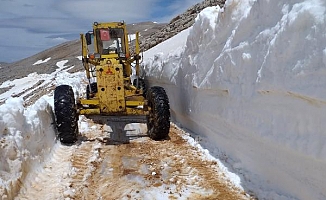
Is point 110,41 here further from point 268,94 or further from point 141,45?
point 141,45

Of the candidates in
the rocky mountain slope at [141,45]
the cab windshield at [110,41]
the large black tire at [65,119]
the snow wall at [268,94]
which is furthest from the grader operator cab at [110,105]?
the rocky mountain slope at [141,45]

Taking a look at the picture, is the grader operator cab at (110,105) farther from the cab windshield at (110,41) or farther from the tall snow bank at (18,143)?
the cab windshield at (110,41)

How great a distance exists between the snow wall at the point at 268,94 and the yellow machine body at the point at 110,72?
180cm

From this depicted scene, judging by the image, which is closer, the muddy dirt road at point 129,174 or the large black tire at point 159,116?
the muddy dirt road at point 129,174

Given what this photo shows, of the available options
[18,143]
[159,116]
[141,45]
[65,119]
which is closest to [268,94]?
[159,116]

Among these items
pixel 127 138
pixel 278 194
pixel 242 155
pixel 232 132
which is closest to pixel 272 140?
pixel 278 194

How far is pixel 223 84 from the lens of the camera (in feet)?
22.5

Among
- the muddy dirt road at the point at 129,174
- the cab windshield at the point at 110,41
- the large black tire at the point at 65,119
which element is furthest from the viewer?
the cab windshield at the point at 110,41

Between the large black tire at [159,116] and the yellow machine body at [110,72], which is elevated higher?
the yellow machine body at [110,72]

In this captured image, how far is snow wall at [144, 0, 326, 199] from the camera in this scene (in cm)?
415

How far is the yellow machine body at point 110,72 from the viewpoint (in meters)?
8.51

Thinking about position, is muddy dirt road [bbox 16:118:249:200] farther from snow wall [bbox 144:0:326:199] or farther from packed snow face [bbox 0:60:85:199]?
snow wall [bbox 144:0:326:199]

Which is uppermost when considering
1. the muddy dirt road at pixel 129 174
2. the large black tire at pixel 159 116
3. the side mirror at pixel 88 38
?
the side mirror at pixel 88 38

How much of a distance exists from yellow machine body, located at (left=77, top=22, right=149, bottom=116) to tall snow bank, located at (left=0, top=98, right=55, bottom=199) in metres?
1.74
